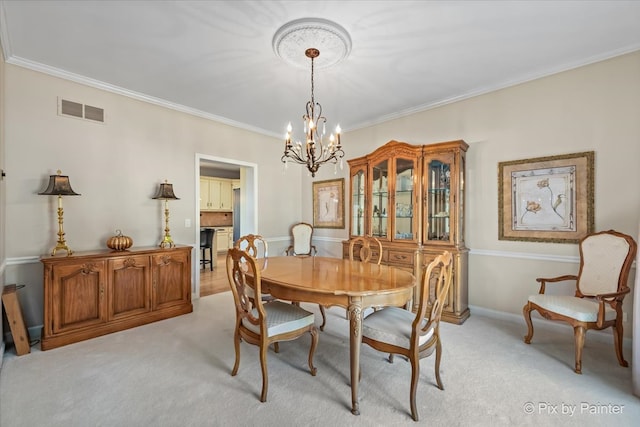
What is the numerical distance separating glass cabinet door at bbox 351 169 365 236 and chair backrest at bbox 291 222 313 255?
1.16 m

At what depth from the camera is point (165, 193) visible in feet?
11.9

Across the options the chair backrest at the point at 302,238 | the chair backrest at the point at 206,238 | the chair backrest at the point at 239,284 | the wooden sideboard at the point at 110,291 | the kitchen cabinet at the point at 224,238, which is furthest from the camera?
the kitchen cabinet at the point at 224,238

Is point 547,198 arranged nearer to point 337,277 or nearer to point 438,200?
point 438,200

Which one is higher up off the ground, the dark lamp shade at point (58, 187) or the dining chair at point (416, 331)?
the dark lamp shade at point (58, 187)

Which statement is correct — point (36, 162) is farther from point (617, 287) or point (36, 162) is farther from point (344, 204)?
point (617, 287)

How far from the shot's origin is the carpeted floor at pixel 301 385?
5.89ft

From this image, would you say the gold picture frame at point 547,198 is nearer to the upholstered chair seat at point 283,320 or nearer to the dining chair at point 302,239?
the upholstered chair seat at point 283,320

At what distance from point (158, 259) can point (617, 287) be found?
4.49m

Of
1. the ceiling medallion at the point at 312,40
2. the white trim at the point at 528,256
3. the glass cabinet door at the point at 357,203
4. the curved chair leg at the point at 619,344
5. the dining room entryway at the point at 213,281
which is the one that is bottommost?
the dining room entryway at the point at 213,281

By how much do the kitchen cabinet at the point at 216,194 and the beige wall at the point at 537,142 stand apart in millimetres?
6057

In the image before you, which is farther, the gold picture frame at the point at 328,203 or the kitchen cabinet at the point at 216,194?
the kitchen cabinet at the point at 216,194

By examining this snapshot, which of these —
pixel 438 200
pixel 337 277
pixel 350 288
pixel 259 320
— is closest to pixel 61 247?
pixel 259 320

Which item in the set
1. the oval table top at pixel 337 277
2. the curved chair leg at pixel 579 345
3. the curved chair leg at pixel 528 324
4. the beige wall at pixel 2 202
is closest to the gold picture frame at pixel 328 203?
the oval table top at pixel 337 277

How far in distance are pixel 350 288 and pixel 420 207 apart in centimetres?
201
